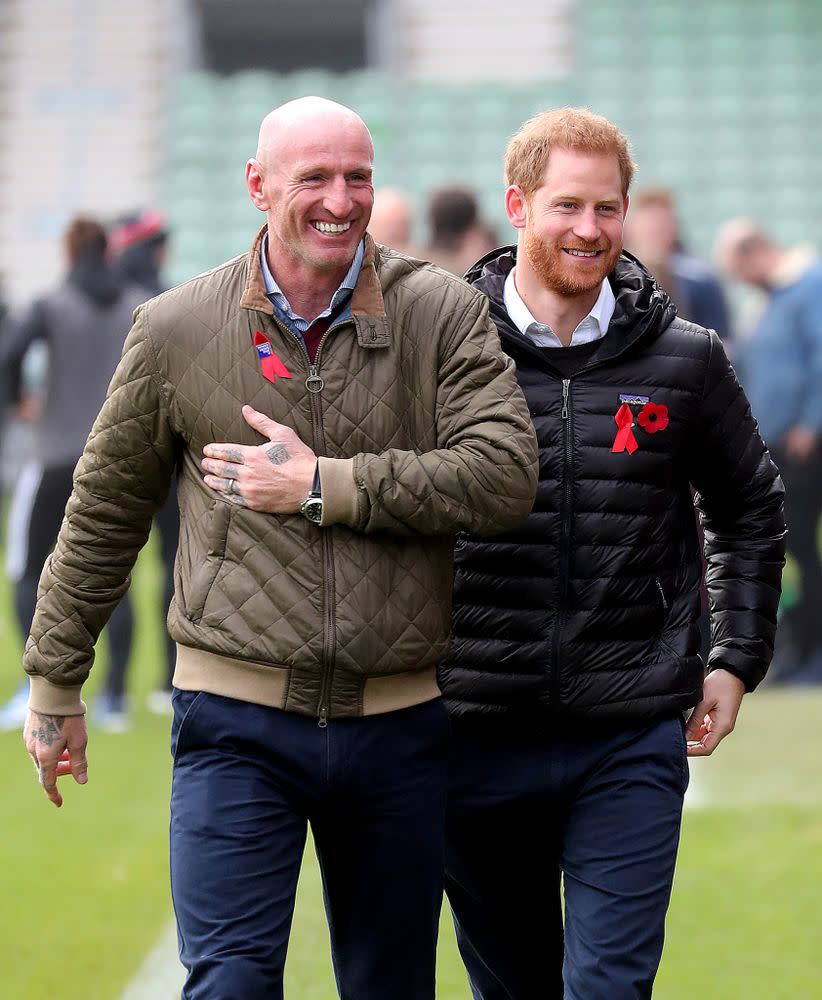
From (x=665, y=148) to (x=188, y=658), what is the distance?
69.5 feet

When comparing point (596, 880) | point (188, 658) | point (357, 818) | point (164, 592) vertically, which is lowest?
point (164, 592)

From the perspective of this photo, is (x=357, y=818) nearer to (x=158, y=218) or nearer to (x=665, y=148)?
(x=158, y=218)

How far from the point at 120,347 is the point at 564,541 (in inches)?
213

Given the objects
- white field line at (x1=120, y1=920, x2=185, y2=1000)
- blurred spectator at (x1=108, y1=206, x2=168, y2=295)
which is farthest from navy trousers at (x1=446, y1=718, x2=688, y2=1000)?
blurred spectator at (x1=108, y1=206, x2=168, y2=295)

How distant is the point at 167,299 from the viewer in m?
3.30

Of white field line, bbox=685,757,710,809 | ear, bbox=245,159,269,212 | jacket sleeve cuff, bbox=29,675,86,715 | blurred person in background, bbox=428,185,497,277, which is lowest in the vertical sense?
white field line, bbox=685,757,710,809

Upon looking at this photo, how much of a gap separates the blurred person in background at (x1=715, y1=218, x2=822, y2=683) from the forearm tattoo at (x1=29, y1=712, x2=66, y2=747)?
22.9 feet

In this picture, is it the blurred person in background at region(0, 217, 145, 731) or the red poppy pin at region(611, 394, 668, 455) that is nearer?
the red poppy pin at region(611, 394, 668, 455)

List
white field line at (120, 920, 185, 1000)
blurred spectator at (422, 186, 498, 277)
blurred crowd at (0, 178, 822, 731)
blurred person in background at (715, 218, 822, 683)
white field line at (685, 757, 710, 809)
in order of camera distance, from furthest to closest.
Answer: blurred person in background at (715, 218, 822, 683)
blurred crowd at (0, 178, 822, 731)
blurred spectator at (422, 186, 498, 277)
white field line at (685, 757, 710, 809)
white field line at (120, 920, 185, 1000)

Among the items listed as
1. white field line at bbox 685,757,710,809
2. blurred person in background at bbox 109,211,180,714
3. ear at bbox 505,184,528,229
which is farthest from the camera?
blurred person in background at bbox 109,211,180,714

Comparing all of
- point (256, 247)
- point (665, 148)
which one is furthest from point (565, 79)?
point (256, 247)

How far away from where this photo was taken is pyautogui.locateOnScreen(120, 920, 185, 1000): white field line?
4969mm

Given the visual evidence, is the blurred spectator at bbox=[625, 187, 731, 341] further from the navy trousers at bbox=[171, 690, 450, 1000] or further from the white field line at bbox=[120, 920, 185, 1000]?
the navy trousers at bbox=[171, 690, 450, 1000]

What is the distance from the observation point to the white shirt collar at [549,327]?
362 cm
